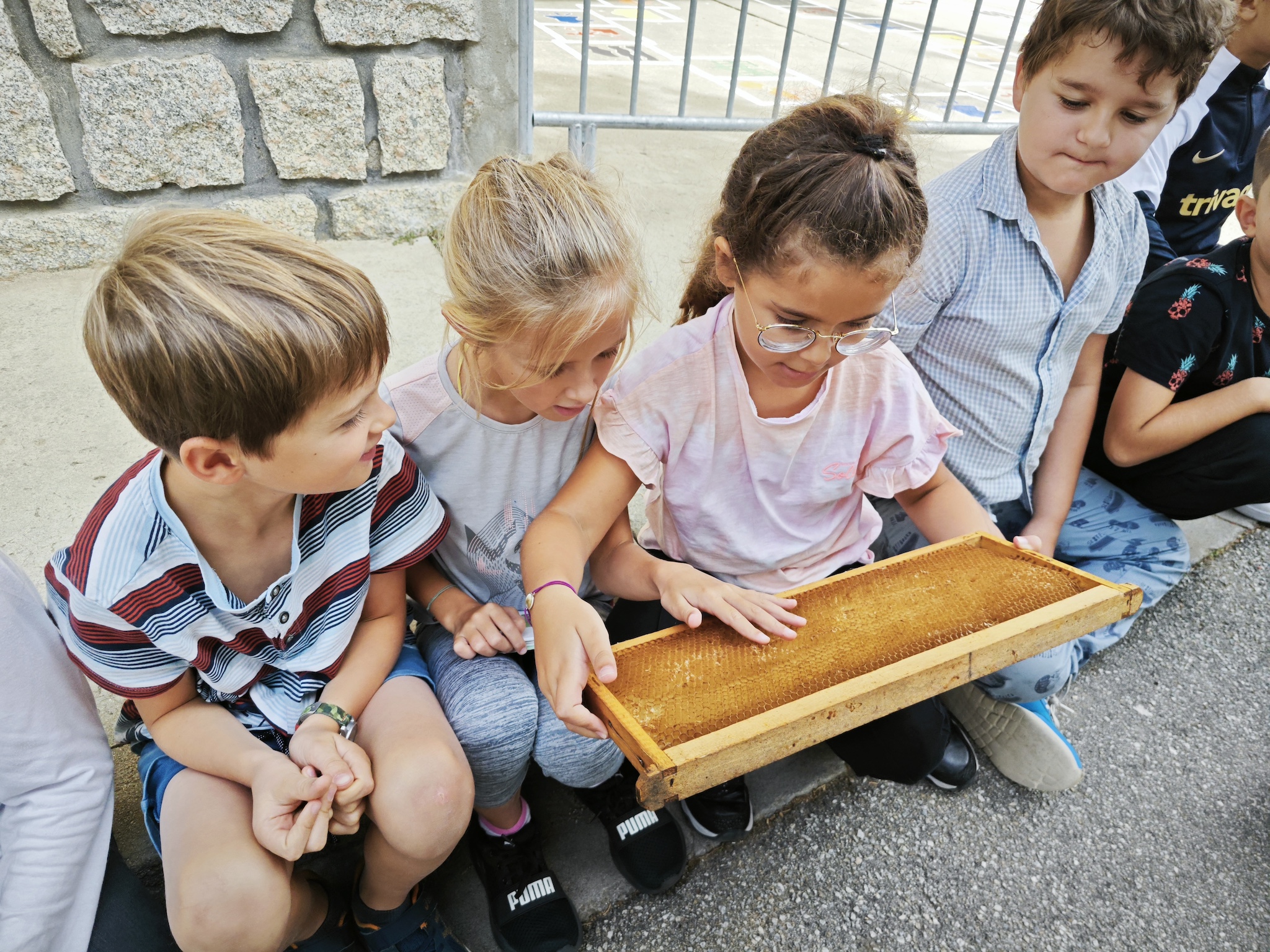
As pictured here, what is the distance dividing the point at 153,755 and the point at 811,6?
30.7ft

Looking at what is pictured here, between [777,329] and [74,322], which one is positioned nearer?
[777,329]

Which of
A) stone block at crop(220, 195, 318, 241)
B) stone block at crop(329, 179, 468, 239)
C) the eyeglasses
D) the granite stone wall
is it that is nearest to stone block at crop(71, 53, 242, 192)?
the granite stone wall

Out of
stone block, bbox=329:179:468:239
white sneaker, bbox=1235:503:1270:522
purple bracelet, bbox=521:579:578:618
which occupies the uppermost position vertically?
purple bracelet, bbox=521:579:578:618

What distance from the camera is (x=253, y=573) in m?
1.46

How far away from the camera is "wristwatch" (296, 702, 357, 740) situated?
150 centimetres

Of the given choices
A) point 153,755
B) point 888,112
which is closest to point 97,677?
point 153,755

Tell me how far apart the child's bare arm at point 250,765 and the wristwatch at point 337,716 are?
9 centimetres

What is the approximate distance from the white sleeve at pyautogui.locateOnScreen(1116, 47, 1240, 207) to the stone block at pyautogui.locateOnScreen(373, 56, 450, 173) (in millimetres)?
2507

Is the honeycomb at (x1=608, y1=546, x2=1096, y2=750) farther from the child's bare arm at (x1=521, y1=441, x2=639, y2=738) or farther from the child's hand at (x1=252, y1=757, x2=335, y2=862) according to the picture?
the child's hand at (x1=252, y1=757, x2=335, y2=862)

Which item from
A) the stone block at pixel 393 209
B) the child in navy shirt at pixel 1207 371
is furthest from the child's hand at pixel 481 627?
the stone block at pixel 393 209

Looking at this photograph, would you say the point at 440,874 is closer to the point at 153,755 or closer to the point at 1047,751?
the point at 153,755

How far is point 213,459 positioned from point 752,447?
1.05 meters

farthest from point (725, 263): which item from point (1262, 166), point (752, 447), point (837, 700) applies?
point (1262, 166)

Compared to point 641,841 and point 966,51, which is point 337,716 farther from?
point 966,51
